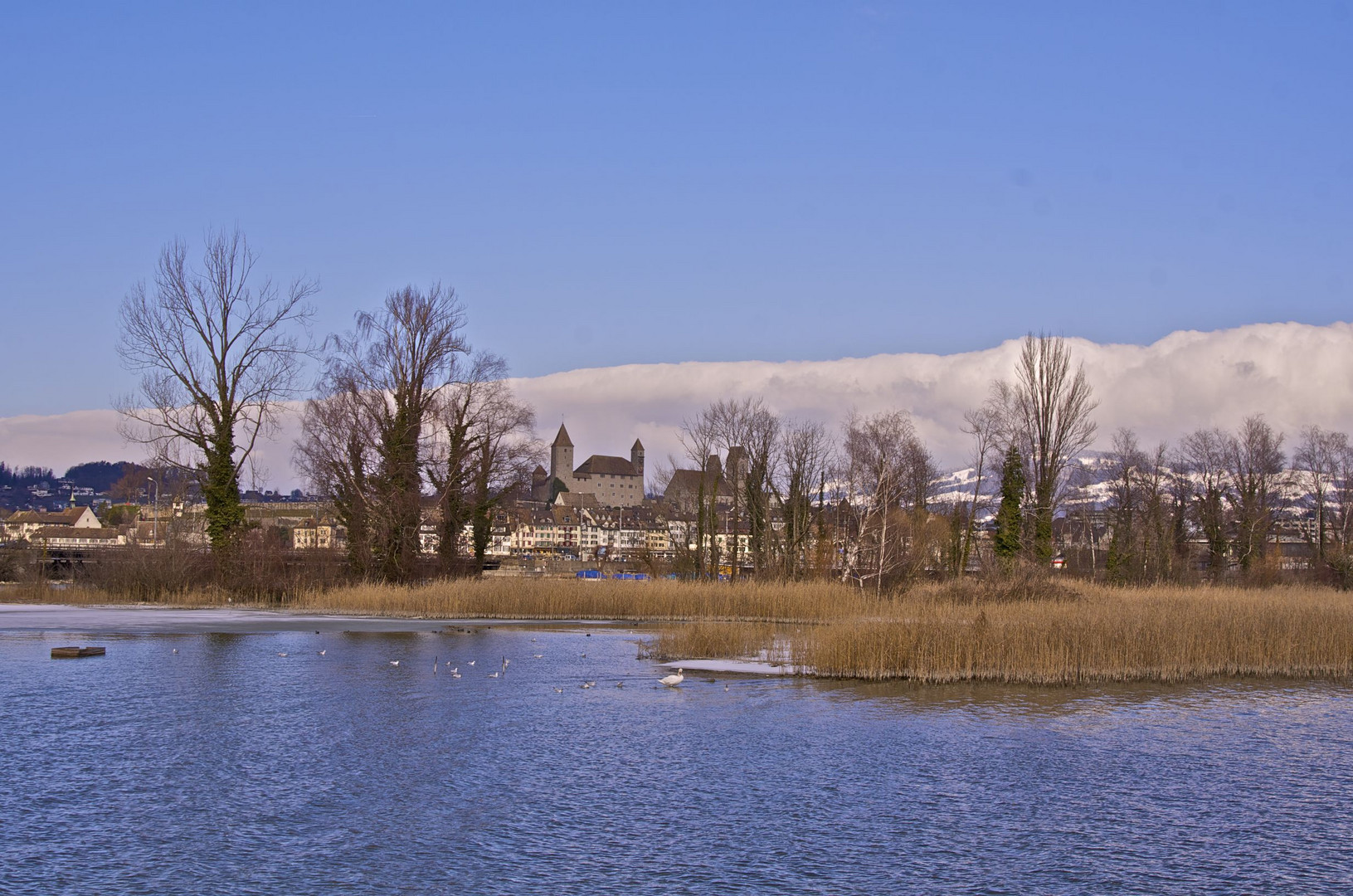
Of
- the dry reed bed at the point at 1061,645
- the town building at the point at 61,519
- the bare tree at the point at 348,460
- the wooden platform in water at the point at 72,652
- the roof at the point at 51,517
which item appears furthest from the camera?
the roof at the point at 51,517

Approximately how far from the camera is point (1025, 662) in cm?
1873

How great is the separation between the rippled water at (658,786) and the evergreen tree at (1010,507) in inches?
1237

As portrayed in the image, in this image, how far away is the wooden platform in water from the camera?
20219mm

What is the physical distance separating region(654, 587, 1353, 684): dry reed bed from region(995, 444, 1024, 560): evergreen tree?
26.0 m

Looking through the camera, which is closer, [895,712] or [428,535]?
[895,712]

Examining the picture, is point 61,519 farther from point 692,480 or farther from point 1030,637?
point 1030,637

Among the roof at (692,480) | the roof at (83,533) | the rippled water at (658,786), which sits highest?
the roof at (692,480)

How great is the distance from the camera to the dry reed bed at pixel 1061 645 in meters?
18.8

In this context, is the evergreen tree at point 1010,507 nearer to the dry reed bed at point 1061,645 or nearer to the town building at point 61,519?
the dry reed bed at point 1061,645

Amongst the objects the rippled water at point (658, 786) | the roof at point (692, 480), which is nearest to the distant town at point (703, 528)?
the roof at point (692, 480)

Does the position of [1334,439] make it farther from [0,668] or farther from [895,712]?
[0,668]

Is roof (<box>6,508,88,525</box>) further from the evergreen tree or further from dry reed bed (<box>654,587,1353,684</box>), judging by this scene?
dry reed bed (<box>654,587,1353,684</box>)

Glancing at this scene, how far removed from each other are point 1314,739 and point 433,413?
112 ft

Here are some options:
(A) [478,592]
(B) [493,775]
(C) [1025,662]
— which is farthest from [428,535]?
(B) [493,775]
